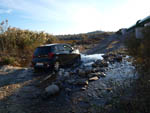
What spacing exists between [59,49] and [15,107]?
4.55 metres

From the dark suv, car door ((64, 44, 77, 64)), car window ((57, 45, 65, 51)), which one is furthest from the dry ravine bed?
car door ((64, 44, 77, 64))

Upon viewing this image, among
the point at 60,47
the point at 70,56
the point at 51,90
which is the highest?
the point at 60,47

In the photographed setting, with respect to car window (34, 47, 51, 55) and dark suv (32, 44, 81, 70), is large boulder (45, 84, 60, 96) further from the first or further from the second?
car window (34, 47, 51, 55)

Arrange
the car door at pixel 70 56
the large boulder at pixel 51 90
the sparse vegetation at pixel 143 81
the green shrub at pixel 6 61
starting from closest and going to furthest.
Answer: the sparse vegetation at pixel 143 81
the large boulder at pixel 51 90
the car door at pixel 70 56
the green shrub at pixel 6 61

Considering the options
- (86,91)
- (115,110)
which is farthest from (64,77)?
(115,110)

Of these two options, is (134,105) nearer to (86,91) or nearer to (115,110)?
(115,110)

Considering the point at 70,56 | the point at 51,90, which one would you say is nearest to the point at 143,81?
the point at 51,90

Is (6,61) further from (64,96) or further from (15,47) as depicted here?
(64,96)

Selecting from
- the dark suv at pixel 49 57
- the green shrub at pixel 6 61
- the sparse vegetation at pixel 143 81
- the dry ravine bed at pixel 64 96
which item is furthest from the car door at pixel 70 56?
the sparse vegetation at pixel 143 81

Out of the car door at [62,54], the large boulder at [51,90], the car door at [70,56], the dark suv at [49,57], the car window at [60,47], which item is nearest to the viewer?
the large boulder at [51,90]

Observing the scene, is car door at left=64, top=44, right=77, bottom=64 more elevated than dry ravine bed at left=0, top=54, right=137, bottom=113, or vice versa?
car door at left=64, top=44, right=77, bottom=64

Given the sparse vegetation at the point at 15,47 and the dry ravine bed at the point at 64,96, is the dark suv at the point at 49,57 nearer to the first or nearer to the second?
the dry ravine bed at the point at 64,96

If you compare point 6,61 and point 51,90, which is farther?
point 6,61

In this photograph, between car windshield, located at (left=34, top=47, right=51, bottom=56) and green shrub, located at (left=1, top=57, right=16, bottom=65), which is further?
green shrub, located at (left=1, top=57, right=16, bottom=65)
